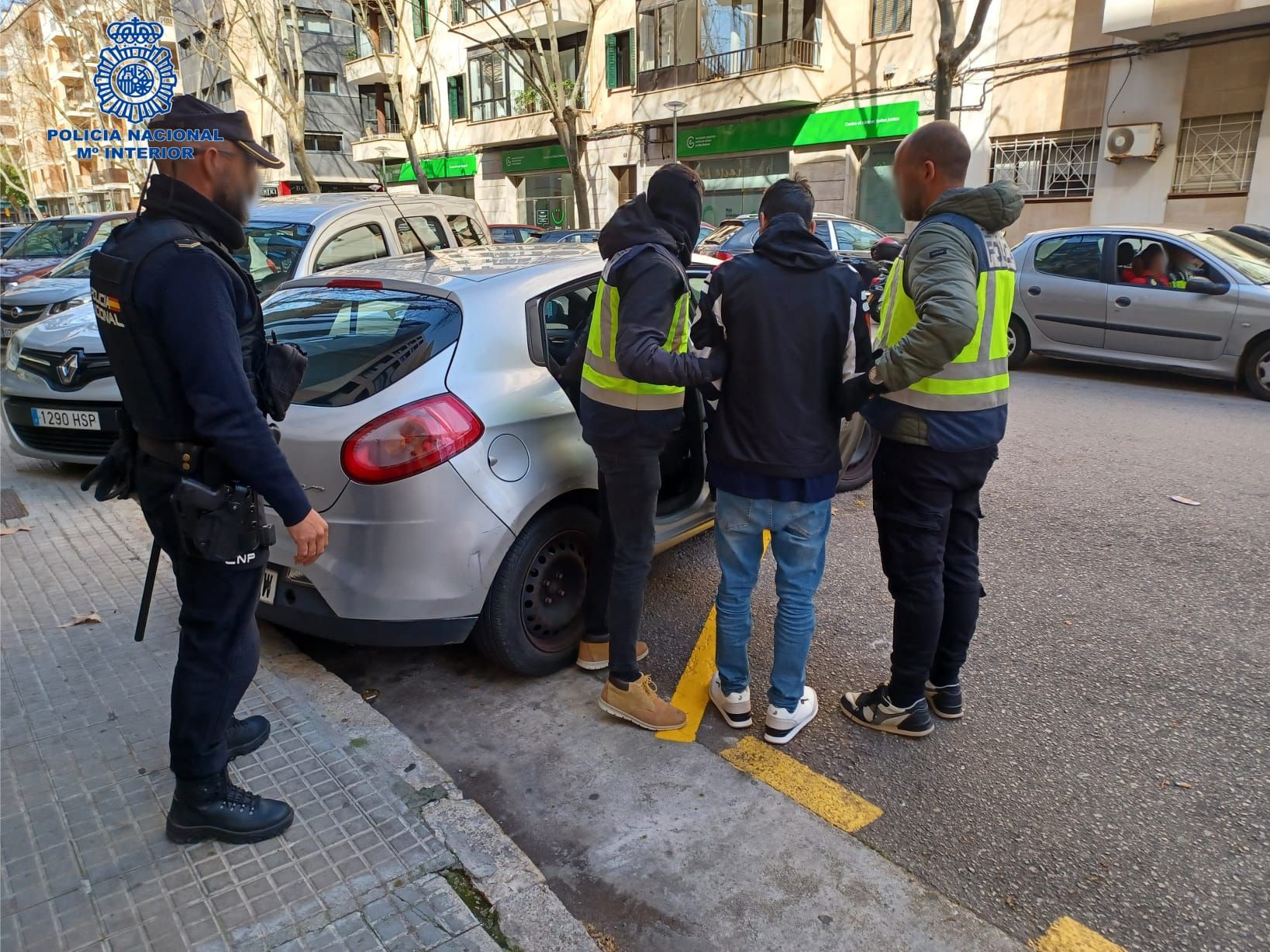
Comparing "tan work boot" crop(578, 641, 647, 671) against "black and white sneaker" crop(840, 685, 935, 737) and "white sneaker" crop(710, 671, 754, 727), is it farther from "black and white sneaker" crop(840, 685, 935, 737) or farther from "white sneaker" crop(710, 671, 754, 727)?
"black and white sneaker" crop(840, 685, 935, 737)

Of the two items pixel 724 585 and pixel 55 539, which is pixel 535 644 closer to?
pixel 724 585

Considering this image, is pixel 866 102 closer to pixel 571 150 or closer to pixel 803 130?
pixel 803 130

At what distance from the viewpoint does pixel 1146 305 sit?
9.09 metres

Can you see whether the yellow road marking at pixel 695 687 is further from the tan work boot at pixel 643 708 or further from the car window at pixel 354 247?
the car window at pixel 354 247

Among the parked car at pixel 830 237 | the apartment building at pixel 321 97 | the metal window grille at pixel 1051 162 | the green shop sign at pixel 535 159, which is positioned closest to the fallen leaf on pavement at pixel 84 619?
the parked car at pixel 830 237

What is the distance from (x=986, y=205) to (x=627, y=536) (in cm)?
159

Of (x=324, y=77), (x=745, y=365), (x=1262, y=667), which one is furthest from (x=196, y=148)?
(x=324, y=77)

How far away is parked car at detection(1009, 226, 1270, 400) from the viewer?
28.1 feet

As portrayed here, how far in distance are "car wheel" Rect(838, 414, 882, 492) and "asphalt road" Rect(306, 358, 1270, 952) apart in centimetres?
21

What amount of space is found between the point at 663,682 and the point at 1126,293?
311 inches

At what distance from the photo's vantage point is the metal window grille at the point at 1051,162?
60.5ft

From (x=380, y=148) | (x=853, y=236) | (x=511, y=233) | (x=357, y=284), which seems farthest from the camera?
(x=380, y=148)

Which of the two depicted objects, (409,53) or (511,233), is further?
(409,53)

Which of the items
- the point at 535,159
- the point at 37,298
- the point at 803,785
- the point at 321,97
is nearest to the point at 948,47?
the point at 37,298
